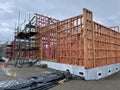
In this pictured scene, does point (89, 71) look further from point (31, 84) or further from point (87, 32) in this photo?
point (31, 84)

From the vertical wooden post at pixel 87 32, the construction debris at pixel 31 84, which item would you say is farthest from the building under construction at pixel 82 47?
the construction debris at pixel 31 84

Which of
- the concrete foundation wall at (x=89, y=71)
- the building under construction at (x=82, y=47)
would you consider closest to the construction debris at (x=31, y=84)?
the concrete foundation wall at (x=89, y=71)

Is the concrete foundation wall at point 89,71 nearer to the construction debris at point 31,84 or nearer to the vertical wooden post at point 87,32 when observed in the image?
the vertical wooden post at point 87,32

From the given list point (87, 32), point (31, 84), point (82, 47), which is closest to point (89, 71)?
point (82, 47)

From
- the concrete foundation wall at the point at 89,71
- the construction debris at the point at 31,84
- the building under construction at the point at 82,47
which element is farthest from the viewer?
the building under construction at the point at 82,47

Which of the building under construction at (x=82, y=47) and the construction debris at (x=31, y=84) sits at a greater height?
the building under construction at (x=82, y=47)

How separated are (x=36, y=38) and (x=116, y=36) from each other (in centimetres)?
684

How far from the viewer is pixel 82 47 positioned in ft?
27.4

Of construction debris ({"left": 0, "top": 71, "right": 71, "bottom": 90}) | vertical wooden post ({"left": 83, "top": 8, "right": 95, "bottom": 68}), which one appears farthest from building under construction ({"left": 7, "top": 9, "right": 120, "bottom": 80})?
construction debris ({"left": 0, "top": 71, "right": 71, "bottom": 90})

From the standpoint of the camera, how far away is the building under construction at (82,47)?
806cm

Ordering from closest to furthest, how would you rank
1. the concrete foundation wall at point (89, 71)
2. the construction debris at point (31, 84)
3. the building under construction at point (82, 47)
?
the construction debris at point (31, 84) → the concrete foundation wall at point (89, 71) → the building under construction at point (82, 47)

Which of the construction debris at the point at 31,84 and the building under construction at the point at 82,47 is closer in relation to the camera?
the construction debris at the point at 31,84

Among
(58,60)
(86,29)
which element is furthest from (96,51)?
(58,60)

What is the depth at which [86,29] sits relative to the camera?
7.98 m
